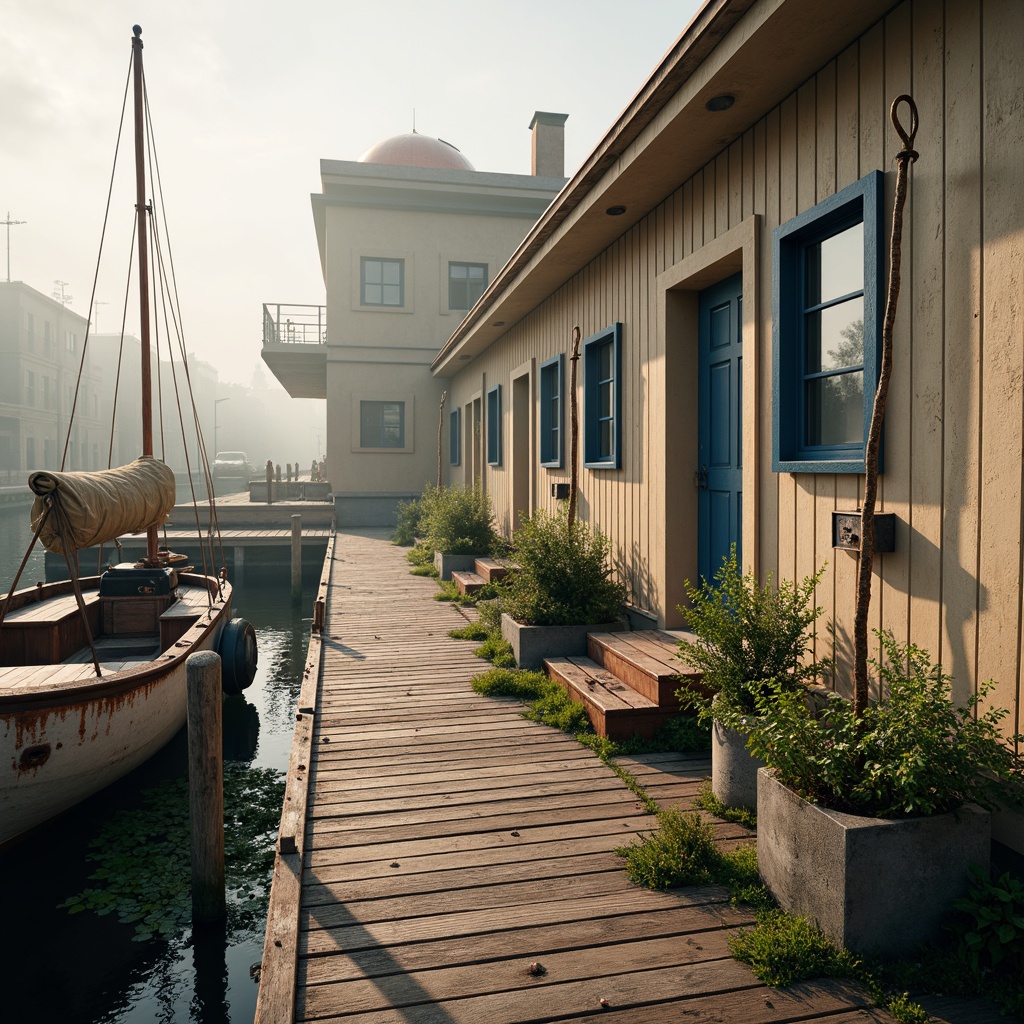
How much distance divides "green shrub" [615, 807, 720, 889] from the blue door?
2.37 m

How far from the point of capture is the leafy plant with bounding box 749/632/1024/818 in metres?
2.62

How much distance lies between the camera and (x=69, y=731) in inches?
195

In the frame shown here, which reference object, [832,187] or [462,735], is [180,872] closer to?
[462,735]

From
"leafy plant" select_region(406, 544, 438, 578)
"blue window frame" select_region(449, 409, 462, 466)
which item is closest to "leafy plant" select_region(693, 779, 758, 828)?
"leafy plant" select_region(406, 544, 438, 578)

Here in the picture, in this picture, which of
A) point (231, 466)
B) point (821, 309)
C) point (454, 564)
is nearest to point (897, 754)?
point (821, 309)

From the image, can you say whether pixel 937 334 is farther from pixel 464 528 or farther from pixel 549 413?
pixel 464 528

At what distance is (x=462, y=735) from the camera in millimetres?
A: 5082

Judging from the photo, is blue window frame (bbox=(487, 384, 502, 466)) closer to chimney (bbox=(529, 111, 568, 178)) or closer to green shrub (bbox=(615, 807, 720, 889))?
green shrub (bbox=(615, 807, 720, 889))

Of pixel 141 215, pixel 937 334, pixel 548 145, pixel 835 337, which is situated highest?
pixel 548 145

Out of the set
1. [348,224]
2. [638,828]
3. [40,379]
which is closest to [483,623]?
[638,828]

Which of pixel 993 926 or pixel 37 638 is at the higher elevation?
pixel 37 638

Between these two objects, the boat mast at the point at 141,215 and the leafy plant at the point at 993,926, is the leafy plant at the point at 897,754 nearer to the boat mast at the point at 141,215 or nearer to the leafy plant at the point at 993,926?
the leafy plant at the point at 993,926

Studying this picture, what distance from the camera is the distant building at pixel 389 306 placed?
20.7 m

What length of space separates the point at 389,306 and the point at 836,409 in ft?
60.0
